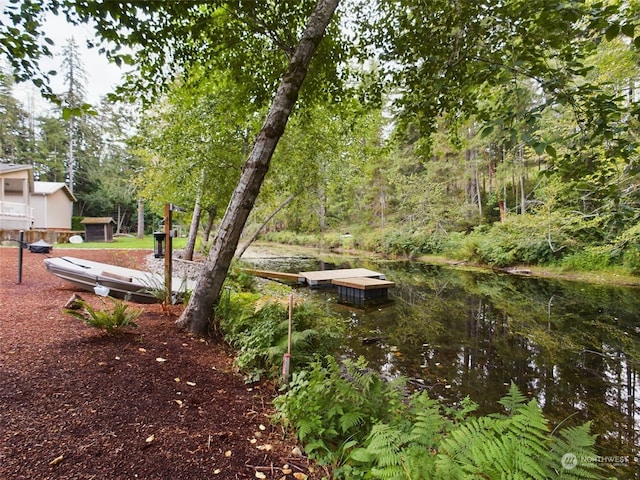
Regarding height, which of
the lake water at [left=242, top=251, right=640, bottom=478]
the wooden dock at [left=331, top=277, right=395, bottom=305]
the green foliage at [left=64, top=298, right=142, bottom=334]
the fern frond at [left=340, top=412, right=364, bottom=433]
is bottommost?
the lake water at [left=242, top=251, right=640, bottom=478]

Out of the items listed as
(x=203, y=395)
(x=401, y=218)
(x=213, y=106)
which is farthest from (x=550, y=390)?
(x=401, y=218)

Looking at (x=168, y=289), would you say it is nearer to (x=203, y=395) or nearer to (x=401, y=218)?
(x=203, y=395)

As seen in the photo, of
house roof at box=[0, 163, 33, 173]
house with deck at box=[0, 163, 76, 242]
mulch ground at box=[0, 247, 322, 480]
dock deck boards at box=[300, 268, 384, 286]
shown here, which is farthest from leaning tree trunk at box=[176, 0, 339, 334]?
house roof at box=[0, 163, 33, 173]

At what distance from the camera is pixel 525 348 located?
5.88m

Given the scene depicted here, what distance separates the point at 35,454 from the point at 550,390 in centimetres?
563

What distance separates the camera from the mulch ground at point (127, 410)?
176 cm

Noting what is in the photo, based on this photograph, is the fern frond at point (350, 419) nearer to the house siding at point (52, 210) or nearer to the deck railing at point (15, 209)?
the deck railing at point (15, 209)

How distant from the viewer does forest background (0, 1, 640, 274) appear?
2.45 m

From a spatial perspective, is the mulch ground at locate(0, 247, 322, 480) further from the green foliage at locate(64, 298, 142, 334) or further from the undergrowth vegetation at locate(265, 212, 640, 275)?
the undergrowth vegetation at locate(265, 212, 640, 275)

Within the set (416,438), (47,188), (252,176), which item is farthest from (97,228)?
(416,438)

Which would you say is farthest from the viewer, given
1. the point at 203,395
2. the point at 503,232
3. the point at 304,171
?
the point at 503,232

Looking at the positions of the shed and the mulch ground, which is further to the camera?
the shed

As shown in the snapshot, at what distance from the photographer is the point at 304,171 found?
9953 millimetres

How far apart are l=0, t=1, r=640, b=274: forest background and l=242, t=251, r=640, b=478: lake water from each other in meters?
2.09
